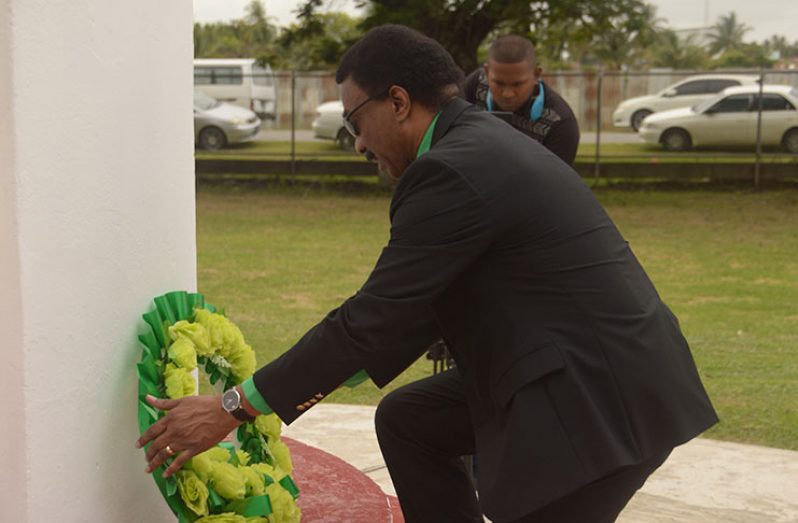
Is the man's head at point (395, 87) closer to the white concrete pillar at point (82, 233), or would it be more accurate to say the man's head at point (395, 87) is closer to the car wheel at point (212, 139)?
the white concrete pillar at point (82, 233)

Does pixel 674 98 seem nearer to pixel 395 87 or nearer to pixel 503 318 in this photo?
pixel 395 87

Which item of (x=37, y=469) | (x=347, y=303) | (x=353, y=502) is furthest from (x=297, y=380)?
(x=353, y=502)

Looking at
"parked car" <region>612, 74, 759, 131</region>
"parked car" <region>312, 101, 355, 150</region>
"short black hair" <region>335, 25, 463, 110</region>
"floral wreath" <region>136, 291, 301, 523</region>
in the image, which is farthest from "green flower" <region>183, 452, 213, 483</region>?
"parked car" <region>612, 74, 759, 131</region>

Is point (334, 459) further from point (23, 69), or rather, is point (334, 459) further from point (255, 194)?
point (255, 194)

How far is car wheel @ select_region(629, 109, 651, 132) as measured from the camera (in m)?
22.3

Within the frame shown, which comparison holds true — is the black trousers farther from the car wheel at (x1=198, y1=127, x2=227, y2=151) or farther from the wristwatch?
the car wheel at (x1=198, y1=127, x2=227, y2=151)

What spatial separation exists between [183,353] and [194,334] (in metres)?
0.12

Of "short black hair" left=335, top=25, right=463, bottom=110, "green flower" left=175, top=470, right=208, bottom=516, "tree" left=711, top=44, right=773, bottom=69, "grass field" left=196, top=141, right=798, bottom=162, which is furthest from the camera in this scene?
"tree" left=711, top=44, right=773, bottom=69

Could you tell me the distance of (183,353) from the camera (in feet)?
10.1

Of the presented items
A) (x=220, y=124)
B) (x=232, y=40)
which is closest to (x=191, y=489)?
(x=220, y=124)

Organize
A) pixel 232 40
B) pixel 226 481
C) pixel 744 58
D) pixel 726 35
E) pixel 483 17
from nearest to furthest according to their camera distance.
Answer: pixel 226 481 → pixel 483 17 → pixel 232 40 → pixel 744 58 → pixel 726 35

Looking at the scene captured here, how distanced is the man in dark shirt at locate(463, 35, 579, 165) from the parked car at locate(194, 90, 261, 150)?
668 inches

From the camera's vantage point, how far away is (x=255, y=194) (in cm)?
1941

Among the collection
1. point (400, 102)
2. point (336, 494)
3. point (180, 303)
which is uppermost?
point (400, 102)
